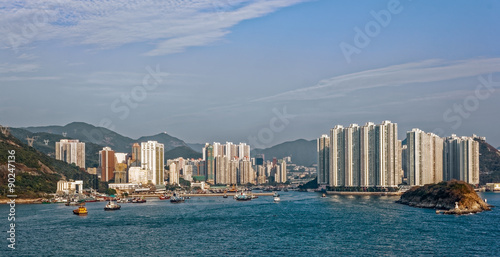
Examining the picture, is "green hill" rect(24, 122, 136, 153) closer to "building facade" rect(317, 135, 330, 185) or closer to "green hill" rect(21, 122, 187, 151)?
"green hill" rect(21, 122, 187, 151)

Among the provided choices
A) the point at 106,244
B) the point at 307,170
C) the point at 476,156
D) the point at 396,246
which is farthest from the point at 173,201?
the point at 307,170

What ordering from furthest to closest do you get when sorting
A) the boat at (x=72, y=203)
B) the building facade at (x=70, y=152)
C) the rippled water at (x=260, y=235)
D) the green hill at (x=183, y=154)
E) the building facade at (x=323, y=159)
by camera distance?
1. the green hill at (x=183, y=154)
2. the building facade at (x=70, y=152)
3. the building facade at (x=323, y=159)
4. the boat at (x=72, y=203)
5. the rippled water at (x=260, y=235)

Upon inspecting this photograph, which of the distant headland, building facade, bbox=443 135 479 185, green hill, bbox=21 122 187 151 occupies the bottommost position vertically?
the distant headland

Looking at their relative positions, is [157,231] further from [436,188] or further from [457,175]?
[457,175]

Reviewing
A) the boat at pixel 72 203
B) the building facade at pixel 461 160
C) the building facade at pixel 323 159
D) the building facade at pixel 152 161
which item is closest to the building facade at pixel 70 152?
the building facade at pixel 152 161

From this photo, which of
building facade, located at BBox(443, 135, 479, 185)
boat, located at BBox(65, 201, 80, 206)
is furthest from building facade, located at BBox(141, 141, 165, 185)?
building facade, located at BBox(443, 135, 479, 185)

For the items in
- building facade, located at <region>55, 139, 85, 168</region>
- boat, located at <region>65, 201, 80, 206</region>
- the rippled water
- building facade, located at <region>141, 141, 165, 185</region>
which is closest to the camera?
the rippled water

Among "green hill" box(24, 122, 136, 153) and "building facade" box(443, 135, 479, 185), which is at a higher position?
"green hill" box(24, 122, 136, 153)

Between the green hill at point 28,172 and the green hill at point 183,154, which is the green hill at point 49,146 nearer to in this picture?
the green hill at point 28,172
